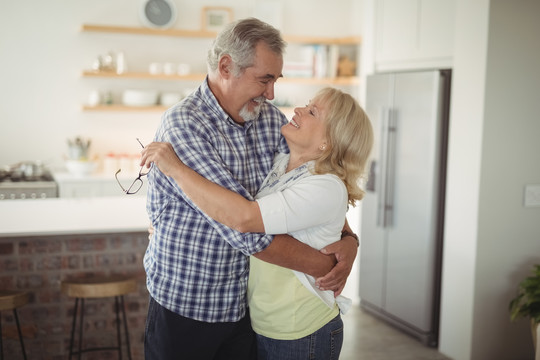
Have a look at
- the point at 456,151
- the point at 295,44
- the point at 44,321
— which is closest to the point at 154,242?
the point at 44,321

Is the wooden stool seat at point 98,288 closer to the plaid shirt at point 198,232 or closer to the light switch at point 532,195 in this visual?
the plaid shirt at point 198,232

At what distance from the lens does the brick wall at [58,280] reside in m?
3.06

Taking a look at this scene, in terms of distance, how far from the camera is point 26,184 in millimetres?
4984

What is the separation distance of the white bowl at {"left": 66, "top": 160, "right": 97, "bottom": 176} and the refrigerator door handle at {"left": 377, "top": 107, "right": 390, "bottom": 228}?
2.48 metres

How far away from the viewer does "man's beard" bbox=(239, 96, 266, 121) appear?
6.16ft

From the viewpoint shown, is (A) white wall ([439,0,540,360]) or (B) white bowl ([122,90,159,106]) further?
(B) white bowl ([122,90,159,106])

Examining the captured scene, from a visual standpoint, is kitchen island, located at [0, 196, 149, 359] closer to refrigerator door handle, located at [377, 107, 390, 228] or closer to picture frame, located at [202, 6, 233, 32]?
refrigerator door handle, located at [377, 107, 390, 228]

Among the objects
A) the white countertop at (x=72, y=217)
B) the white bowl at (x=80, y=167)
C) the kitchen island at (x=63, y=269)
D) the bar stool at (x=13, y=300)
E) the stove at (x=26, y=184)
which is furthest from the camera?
the white bowl at (x=80, y=167)

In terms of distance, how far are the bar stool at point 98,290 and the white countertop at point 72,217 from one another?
239 millimetres

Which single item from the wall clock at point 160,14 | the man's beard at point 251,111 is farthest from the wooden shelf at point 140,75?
the man's beard at point 251,111

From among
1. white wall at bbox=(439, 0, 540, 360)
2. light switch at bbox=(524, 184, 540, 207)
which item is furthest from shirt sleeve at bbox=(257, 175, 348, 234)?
light switch at bbox=(524, 184, 540, 207)

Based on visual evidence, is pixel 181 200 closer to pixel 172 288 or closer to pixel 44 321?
pixel 172 288

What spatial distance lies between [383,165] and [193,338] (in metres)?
2.83

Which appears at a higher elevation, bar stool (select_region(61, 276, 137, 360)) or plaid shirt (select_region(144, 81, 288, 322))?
plaid shirt (select_region(144, 81, 288, 322))
